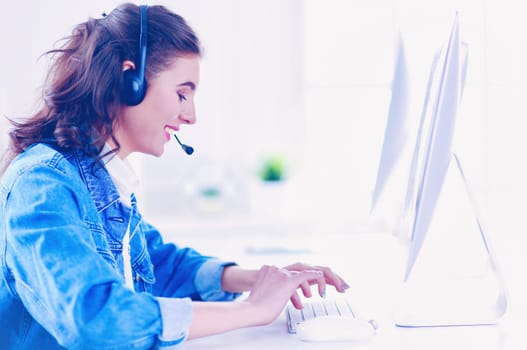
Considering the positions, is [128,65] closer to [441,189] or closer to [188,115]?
[188,115]

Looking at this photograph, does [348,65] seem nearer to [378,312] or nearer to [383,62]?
[383,62]

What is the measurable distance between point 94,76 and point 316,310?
52 centimetres

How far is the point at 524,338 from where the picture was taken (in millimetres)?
898

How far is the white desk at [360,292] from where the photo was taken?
0.89 metres

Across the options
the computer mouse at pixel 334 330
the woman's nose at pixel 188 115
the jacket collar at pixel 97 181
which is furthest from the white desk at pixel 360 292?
the woman's nose at pixel 188 115

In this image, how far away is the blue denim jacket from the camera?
0.76 m

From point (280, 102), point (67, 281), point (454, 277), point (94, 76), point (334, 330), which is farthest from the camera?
point (280, 102)

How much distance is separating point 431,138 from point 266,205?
3.97 feet

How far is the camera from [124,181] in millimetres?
1034

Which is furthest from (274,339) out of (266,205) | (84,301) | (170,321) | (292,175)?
(292,175)

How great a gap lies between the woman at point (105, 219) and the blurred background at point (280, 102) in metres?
1.01

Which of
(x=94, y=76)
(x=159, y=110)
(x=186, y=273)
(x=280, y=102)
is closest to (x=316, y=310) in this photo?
(x=186, y=273)

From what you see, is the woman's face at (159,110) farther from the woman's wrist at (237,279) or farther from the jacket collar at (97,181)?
the woman's wrist at (237,279)

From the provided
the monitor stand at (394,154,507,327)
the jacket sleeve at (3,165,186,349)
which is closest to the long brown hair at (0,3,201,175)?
the jacket sleeve at (3,165,186,349)
